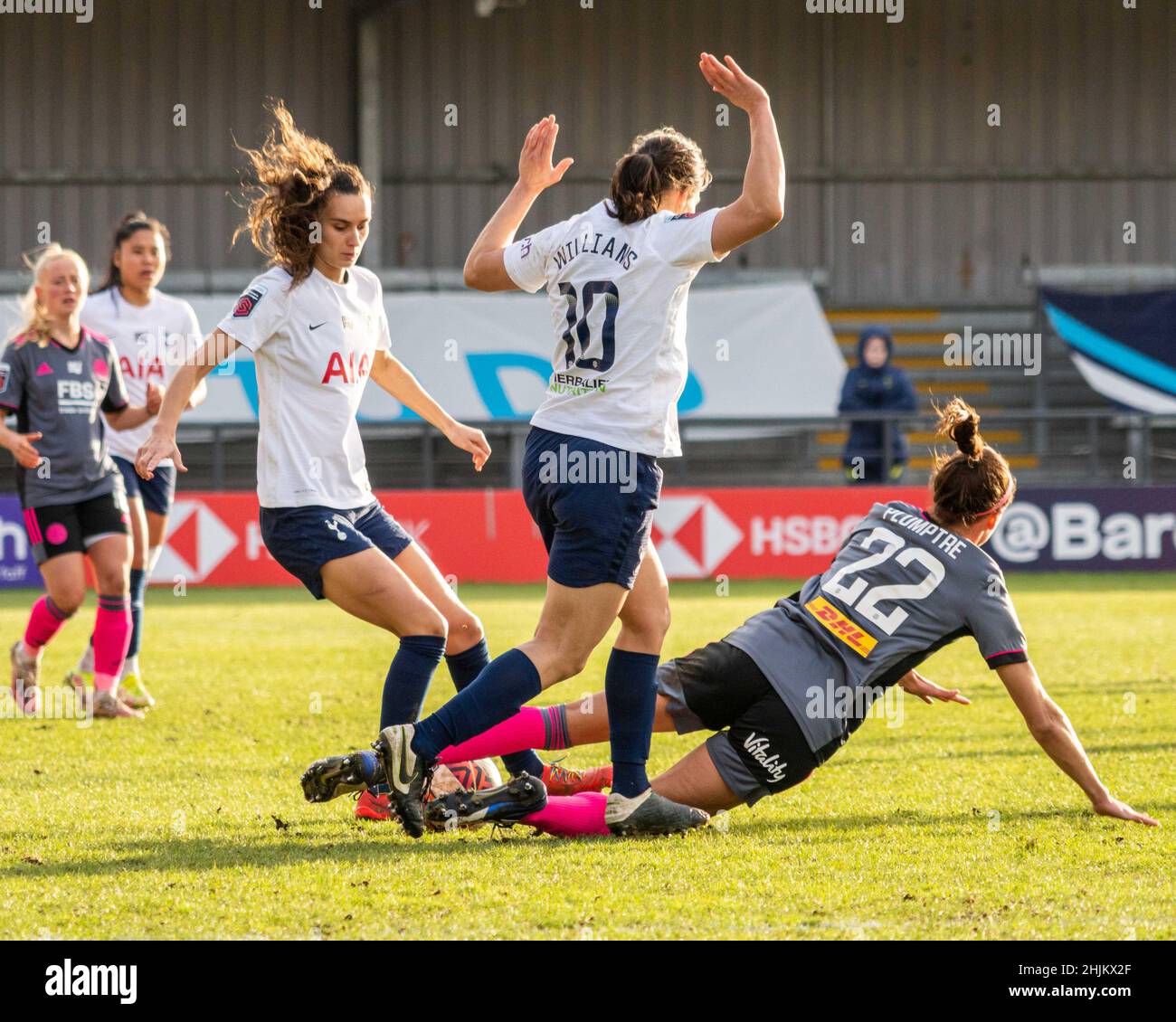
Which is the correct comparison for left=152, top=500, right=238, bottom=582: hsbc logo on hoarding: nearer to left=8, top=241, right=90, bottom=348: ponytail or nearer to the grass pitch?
the grass pitch

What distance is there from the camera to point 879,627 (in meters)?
4.45

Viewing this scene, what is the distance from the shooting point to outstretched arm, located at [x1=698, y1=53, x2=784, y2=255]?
4.00m

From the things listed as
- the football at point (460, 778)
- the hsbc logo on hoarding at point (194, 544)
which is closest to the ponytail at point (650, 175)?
the football at point (460, 778)

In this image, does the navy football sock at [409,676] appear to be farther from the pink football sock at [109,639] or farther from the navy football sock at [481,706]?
the pink football sock at [109,639]

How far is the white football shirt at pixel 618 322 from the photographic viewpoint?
428 cm

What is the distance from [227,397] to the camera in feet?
58.4

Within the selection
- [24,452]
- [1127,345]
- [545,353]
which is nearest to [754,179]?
[24,452]

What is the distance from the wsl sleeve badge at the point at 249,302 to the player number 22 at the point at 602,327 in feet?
2.96

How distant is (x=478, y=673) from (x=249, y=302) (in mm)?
1283

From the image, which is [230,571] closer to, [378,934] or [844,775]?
[844,775]

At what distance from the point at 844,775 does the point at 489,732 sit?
1421mm

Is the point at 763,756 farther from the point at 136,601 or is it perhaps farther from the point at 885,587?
the point at 136,601

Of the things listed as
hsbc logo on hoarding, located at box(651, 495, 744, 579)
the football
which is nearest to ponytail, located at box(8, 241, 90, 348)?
the football

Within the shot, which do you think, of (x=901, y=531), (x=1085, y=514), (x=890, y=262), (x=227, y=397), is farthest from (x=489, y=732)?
(x=890, y=262)
